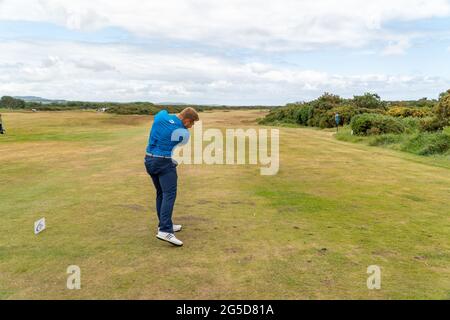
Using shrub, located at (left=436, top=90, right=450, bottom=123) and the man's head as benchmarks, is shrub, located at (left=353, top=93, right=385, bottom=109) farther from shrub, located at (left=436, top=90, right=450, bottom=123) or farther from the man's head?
the man's head

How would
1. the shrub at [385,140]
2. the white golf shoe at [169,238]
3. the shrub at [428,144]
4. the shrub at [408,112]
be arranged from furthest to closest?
1. the shrub at [408,112]
2. the shrub at [385,140]
3. the shrub at [428,144]
4. the white golf shoe at [169,238]

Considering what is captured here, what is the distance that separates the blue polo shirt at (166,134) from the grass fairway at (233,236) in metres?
1.49

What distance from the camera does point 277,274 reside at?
5.48 meters

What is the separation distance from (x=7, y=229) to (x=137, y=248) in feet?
8.99

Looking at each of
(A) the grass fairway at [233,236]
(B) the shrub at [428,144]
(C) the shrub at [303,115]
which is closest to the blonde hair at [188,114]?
(A) the grass fairway at [233,236]

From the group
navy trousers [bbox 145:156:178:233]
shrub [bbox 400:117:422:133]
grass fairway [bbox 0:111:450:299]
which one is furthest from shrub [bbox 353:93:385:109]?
navy trousers [bbox 145:156:178:233]

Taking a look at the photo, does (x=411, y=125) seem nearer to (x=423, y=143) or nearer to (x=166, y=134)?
(x=423, y=143)

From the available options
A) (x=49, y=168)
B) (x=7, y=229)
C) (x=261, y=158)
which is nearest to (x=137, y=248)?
(x=7, y=229)

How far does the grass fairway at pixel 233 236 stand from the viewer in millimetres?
5156

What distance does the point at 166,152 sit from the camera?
686cm

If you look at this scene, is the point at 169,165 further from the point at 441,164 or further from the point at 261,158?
the point at 441,164

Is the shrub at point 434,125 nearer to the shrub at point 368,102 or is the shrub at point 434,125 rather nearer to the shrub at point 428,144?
the shrub at point 428,144

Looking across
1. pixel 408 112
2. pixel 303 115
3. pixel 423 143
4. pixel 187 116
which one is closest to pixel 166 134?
pixel 187 116

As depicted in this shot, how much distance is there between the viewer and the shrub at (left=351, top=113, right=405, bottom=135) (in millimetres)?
28984
